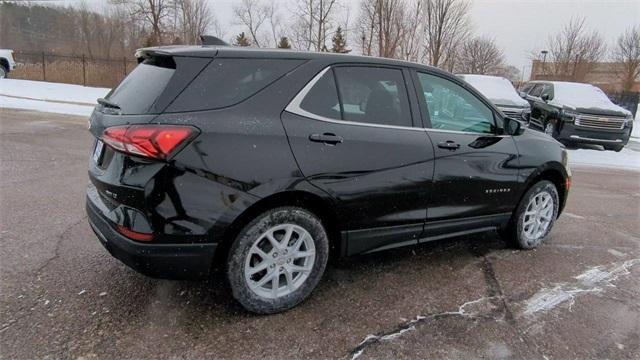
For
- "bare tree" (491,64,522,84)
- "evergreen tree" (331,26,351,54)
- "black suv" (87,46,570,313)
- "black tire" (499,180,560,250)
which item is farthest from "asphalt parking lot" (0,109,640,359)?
"bare tree" (491,64,522,84)

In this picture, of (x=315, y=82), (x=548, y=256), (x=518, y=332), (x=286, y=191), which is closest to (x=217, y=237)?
(x=286, y=191)

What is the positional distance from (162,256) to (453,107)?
262cm

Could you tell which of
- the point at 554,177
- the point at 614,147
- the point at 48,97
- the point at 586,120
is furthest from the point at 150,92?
the point at 48,97

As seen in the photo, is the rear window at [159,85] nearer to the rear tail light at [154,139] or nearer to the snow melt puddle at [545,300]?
the rear tail light at [154,139]

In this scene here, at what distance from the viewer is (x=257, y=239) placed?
274 cm

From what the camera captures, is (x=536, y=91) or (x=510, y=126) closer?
(x=510, y=126)

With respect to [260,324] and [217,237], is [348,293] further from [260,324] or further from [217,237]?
[217,237]

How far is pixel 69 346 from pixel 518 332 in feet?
8.99

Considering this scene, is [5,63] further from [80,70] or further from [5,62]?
[80,70]

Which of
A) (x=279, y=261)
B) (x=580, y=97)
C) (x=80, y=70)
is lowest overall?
(x=279, y=261)

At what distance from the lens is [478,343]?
2746 millimetres

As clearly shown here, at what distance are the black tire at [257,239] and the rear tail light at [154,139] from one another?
2.13 ft

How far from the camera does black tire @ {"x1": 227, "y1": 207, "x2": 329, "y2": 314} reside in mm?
2715

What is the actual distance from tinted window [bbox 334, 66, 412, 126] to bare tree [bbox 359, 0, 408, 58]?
2193 cm
